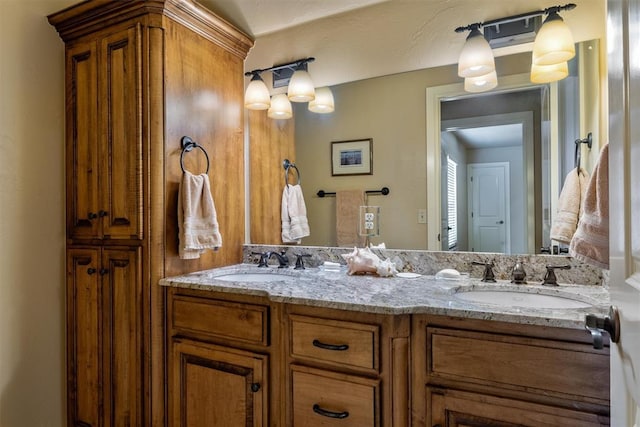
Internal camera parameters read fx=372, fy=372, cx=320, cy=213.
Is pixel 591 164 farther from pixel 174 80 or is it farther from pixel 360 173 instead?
pixel 174 80

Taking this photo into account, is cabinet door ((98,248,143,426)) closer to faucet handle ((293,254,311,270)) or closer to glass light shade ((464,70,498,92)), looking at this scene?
faucet handle ((293,254,311,270))

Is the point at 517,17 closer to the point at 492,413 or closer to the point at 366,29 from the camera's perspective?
the point at 366,29

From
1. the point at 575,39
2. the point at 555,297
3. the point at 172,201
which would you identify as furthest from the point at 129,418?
the point at 575,39

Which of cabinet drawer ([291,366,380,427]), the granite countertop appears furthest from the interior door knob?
cabinet drawer ([291,366,380,427])

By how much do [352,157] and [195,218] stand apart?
2.64ft

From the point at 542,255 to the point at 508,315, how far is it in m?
0.61

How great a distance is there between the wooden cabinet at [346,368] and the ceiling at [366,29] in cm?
122

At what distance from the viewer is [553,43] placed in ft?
4.65

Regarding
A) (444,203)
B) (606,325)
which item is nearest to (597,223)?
(606,325)

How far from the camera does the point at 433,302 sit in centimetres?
110

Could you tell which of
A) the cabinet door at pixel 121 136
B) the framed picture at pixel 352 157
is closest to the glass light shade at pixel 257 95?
the framed picture at pixel 352 157

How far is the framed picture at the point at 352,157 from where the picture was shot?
1.83m

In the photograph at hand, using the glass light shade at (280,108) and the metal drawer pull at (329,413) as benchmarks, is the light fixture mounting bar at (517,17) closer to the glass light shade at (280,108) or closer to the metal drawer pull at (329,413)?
the glass light shade at (280,108)

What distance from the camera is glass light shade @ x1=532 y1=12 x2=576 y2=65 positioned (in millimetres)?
1408
